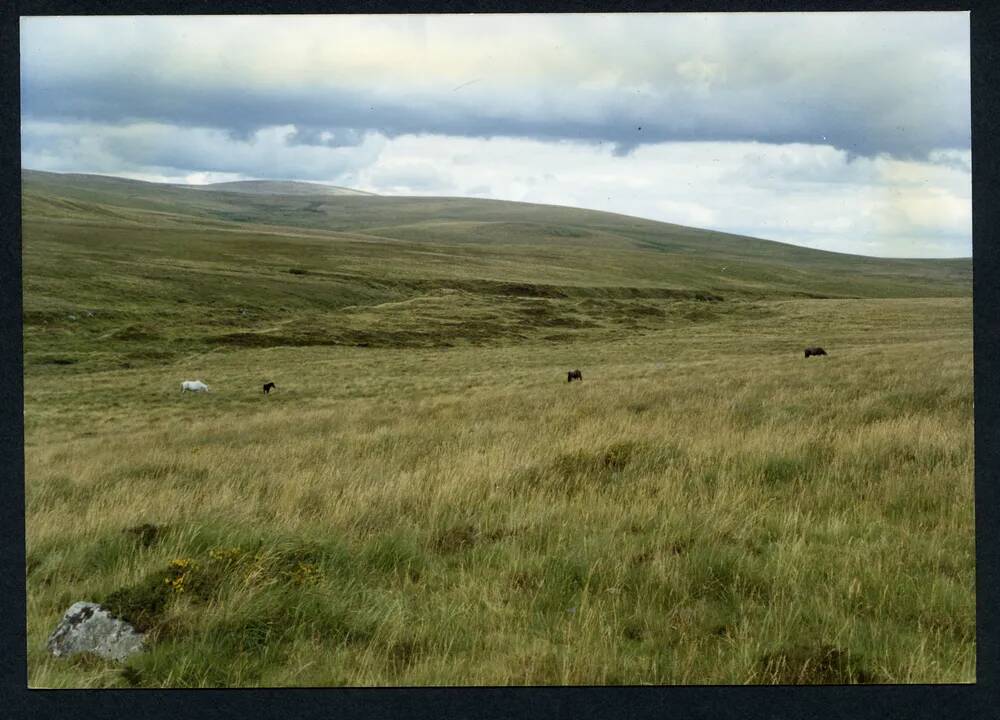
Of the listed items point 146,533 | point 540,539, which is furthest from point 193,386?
point 540,539

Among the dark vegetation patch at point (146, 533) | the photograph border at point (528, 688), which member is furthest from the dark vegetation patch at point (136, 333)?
the photograph border at point (528, 688)

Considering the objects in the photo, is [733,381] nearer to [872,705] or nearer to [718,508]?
[718,508]

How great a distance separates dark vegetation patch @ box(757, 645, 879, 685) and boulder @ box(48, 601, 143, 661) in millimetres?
3712

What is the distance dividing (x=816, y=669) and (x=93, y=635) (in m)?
4.29

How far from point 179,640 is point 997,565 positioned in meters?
5.35

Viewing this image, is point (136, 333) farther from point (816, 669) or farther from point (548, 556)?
point (816, 669)

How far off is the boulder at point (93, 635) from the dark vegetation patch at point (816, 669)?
12.2 ft

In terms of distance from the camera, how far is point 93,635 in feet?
14.0

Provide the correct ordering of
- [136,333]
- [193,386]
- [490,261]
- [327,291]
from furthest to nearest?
[490,261]
[327,291]
[136,333]
[193,386]

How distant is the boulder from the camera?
13.8 feet

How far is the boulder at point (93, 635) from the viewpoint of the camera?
4203 mm

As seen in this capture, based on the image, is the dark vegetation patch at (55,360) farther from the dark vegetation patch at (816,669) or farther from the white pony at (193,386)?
the dark vegetation patch at (816,669)

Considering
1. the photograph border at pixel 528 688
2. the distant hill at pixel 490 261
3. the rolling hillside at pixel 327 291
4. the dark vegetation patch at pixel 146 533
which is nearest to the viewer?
the photograph border at pixel 528 688

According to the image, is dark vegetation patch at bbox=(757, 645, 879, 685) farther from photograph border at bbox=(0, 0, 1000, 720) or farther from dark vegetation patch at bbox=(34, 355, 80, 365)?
dark vegetation patch at bbox=(34, 355, 80, 365)
